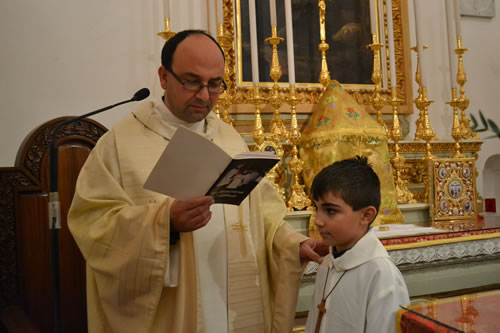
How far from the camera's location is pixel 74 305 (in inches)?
105

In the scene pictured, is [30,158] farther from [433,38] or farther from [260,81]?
[433,38]

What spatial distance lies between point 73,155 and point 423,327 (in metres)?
2.26

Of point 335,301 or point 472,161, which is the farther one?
point 472,161

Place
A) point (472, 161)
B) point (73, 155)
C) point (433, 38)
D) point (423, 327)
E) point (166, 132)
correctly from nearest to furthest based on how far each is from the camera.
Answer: point (423, 327)
point (166, 132)
point (73, 155)
point (472, 161)
point (433, 38)

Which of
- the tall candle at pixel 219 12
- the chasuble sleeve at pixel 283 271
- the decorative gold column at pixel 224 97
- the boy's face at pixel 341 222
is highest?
the tall candle at pixel 219 12

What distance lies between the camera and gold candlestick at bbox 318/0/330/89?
359 centimetres

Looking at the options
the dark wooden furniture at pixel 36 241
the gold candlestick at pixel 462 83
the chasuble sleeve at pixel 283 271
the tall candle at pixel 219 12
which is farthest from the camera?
the gold candlestick at pixel 462 83

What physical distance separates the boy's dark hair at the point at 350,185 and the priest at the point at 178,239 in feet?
1.19

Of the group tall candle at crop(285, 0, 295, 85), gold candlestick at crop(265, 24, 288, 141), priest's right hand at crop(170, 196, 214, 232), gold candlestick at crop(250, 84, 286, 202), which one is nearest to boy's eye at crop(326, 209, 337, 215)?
priest's right hand at crop(170, 196, 214, 232)

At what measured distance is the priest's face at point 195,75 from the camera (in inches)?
77.6

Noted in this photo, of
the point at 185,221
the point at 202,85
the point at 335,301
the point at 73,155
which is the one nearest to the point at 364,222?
the point at 335,301

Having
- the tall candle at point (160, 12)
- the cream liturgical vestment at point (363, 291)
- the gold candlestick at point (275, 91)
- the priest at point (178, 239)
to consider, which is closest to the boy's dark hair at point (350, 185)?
the cream liturgical vestment at point (363, 291)

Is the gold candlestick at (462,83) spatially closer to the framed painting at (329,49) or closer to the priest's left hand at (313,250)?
the framed painting at (329,49)

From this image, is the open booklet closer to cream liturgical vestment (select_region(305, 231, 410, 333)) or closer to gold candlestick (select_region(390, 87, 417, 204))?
cream liturgical vestment (select_region(305, 231, 410, 333))
